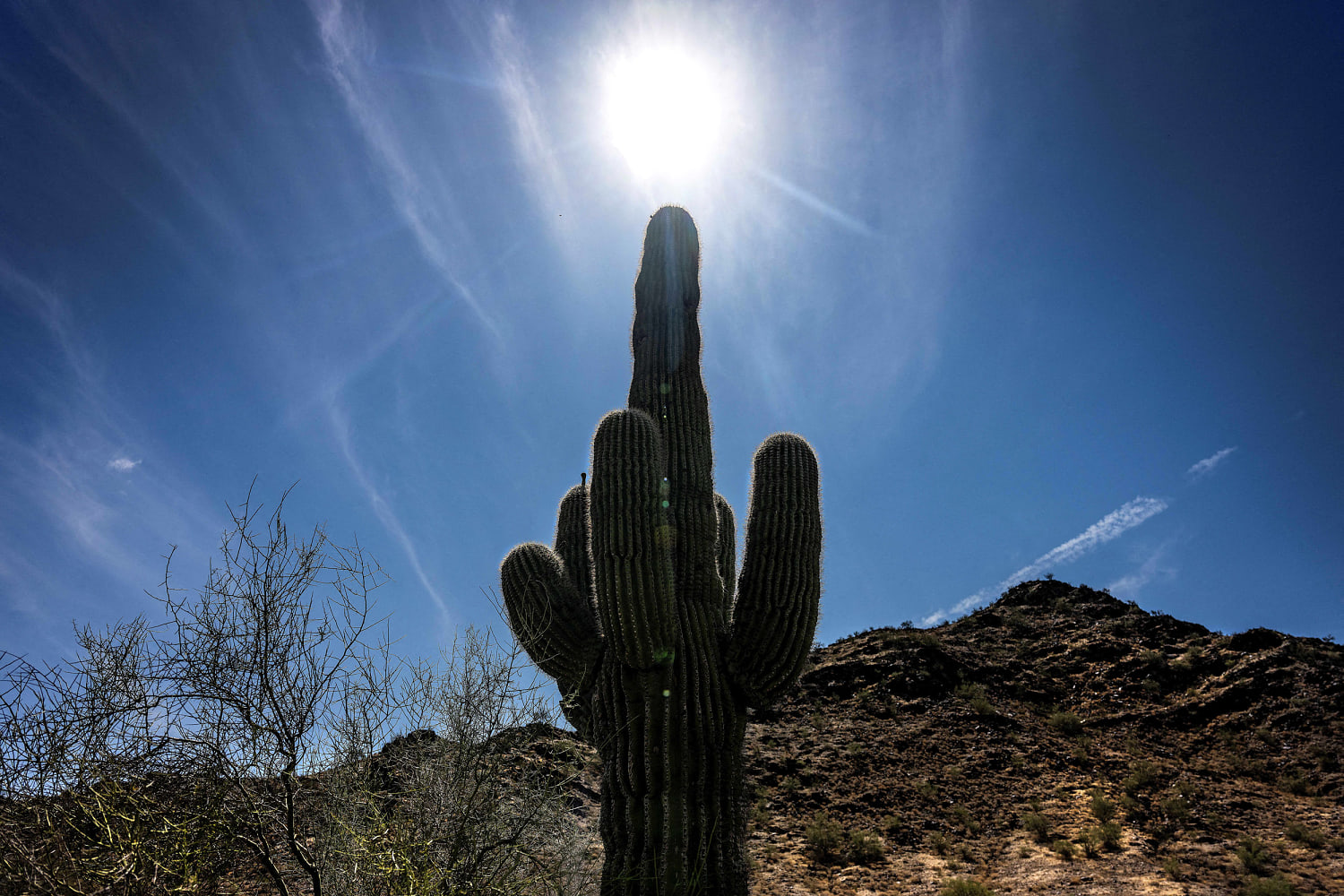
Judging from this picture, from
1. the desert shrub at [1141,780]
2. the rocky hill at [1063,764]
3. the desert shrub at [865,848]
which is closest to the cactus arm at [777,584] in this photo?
the rocky hill at [1063,764]

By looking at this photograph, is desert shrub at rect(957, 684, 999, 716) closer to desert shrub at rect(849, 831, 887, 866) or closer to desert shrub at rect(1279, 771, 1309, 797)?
desert shrub at rect(1279, 771, 1309, 797)

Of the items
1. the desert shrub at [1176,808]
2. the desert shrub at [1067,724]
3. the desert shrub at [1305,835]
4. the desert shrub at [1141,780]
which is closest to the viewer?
the desert shrub at [1305,835]

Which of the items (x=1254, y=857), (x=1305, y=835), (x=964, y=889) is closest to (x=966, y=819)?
(x=964, y=889)

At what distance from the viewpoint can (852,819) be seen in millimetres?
10578

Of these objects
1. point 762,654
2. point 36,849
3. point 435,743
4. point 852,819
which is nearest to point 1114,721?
point 852,819

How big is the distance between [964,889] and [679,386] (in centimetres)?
654

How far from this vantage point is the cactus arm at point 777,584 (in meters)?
6.29

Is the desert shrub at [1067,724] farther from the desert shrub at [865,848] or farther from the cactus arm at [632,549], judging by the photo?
the cactus arm at [632,549]

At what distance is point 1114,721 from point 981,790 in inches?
140

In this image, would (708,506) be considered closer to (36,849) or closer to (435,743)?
(435,743)

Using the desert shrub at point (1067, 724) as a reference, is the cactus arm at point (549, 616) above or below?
below

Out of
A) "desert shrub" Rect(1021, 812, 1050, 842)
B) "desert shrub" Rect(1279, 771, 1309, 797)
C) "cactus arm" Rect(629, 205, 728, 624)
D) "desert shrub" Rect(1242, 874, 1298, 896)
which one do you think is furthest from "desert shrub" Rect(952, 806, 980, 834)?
"cactus arm" Rect(629, 205, 728, 624)

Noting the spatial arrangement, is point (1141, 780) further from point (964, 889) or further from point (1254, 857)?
point (964, 889)

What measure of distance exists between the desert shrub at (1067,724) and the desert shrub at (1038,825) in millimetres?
3404
